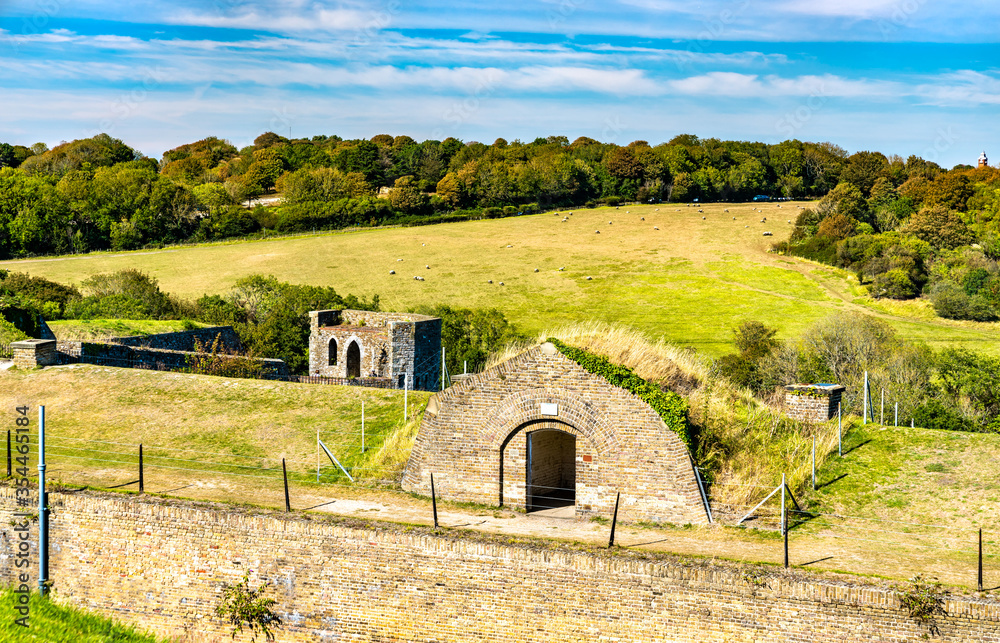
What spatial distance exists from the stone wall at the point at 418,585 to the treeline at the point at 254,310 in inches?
876

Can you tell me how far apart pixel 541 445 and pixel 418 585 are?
13.7 ft

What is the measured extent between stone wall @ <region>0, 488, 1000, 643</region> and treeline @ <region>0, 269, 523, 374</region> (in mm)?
22243

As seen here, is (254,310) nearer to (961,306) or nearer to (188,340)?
(188,340)

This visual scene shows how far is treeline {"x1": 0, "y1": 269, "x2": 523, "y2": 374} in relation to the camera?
43.1 metres

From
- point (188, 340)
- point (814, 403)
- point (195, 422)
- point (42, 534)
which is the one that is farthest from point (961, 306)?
point (42, 534)

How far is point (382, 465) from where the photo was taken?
18.3 m

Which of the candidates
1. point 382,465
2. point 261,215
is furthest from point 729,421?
point 261,215

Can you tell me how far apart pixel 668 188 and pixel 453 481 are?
301 ft

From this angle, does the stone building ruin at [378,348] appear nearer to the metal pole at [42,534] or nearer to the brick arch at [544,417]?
the brick arch at [544,417]

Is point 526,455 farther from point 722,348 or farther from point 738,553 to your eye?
point 722,348

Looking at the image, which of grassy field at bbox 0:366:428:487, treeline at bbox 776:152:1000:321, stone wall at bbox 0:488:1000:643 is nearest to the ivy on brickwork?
stone wall at bbox 0:488:1000:643

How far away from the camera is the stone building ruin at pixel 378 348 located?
99.7ft

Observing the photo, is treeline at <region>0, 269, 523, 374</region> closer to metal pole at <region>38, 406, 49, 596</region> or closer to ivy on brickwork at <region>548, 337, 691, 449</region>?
metal pole at <region>38, 406, 49, 596</region>

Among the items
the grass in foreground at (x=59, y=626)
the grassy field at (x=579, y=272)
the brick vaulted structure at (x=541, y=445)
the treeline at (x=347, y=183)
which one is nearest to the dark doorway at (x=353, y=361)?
the brick vaulted structure at (x=541, y=445)
